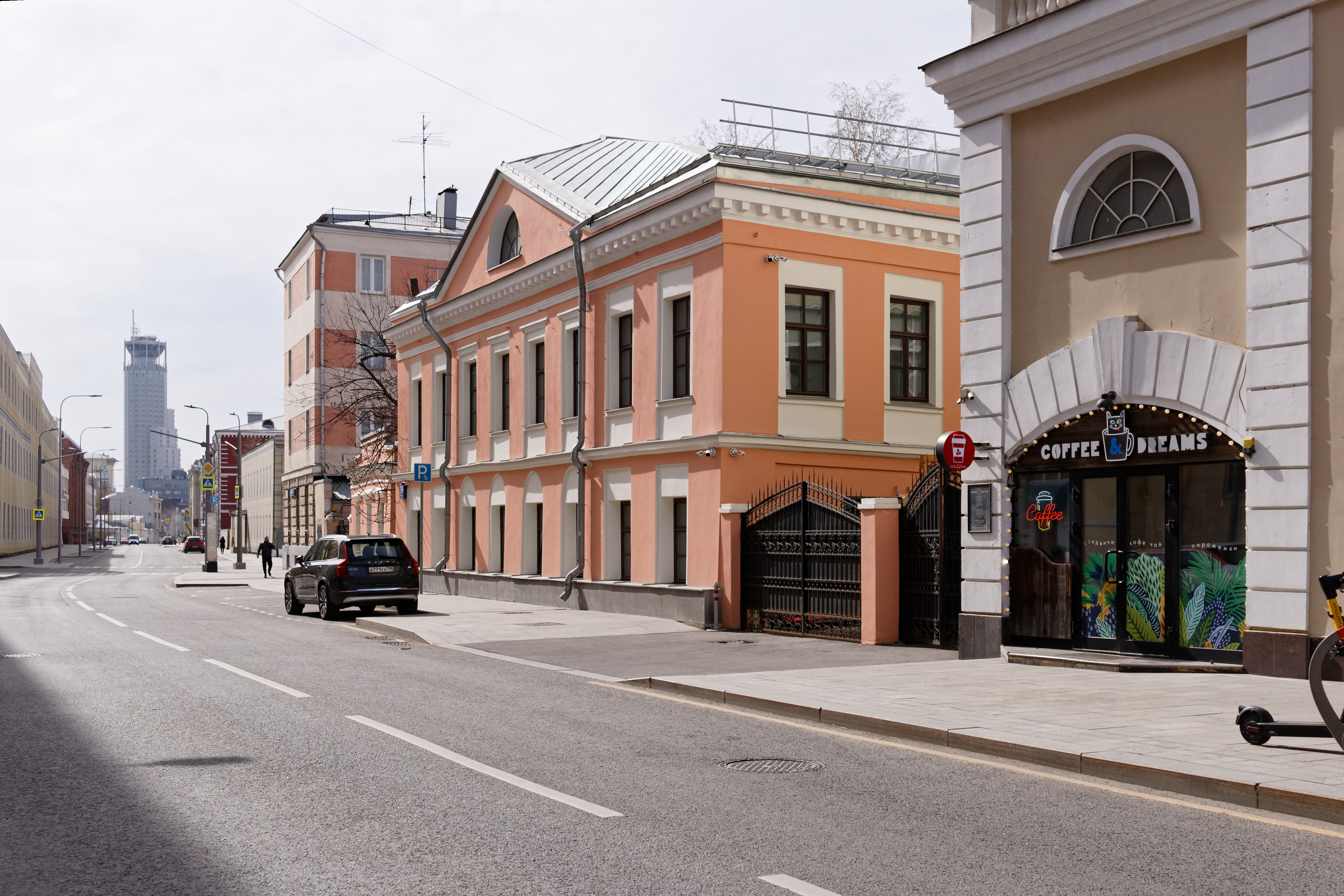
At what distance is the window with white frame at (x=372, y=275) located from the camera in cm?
6312

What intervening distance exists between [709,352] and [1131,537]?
9.53 m

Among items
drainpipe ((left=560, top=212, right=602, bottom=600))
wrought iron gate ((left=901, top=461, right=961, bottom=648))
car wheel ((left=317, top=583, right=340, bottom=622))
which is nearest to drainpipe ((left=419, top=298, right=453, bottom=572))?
drainpipe ((left=560, top=212, right=602, bottom=600))

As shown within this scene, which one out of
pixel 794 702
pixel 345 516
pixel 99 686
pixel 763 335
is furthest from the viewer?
pixel 345 516

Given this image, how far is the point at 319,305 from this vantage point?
62.3 m

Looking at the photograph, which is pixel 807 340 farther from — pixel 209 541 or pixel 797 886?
pixel 209 541

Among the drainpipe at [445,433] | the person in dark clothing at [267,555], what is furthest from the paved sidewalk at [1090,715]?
the person in dark clothing at [267,555]

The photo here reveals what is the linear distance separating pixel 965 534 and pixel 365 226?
5312 cm

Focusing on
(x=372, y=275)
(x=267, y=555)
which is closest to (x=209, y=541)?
(x=267, y=555)

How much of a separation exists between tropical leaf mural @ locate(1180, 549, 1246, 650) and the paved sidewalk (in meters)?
0.58

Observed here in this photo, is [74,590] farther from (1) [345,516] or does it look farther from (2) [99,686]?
(2) [99,686]

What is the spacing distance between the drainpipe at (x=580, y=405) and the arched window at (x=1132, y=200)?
13118 mm

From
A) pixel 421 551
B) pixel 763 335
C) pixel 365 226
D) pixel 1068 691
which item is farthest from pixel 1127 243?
pixel 365 226

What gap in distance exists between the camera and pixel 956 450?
15.2 meters

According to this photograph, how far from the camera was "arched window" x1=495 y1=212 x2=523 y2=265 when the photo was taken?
29.9 metres
